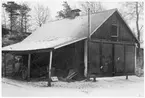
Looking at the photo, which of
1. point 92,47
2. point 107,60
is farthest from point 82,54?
point 107,60

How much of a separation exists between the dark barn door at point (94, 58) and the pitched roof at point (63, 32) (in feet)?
3.73

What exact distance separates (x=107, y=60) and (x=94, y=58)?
1557 mm

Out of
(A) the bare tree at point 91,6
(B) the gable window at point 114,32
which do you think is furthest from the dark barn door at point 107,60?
(A) the bare tree at point 91,6

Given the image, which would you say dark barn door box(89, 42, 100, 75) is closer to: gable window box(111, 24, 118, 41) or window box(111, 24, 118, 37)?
gable window box(111, 24, 118, 41)

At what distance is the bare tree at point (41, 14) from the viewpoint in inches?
1644

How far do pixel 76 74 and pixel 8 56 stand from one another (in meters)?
13.2

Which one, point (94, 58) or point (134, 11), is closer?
point (94, 58)

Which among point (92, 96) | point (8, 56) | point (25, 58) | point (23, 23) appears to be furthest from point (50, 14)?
point (92, 96)

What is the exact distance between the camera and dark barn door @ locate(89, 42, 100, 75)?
1745 cm

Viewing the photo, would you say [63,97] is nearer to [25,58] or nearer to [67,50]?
[67,50]

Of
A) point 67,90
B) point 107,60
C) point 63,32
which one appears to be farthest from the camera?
point 63,32

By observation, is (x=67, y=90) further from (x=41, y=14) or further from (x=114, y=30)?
(x=41, y=14)

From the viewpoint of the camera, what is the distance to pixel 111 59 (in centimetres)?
1908

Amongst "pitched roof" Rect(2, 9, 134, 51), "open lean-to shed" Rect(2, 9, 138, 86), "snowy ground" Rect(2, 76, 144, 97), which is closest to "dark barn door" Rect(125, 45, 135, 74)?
"open lean-to shed" Rect(2, 9, 138, 86)
